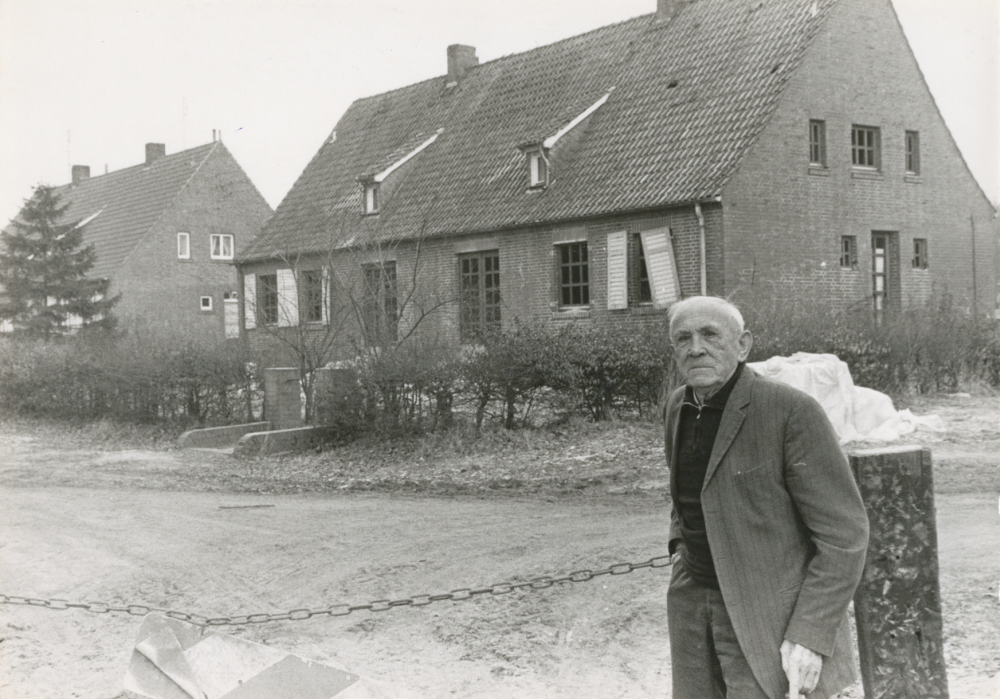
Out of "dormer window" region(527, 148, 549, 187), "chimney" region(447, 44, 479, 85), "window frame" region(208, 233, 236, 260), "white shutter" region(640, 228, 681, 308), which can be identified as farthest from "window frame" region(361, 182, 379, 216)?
"window frame" region(208, 233, 236, 260)

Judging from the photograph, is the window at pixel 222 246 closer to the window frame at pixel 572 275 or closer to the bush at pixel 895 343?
the window frame at pixel 572 275

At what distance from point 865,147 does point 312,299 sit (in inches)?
572

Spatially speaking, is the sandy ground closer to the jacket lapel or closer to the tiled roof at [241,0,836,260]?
the jacket lapel

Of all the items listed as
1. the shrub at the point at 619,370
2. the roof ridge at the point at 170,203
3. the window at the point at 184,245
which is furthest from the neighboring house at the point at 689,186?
the window at the point at 184,245

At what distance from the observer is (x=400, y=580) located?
27.8 ft

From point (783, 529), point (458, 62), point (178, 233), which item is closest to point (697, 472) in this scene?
point (783, 529)

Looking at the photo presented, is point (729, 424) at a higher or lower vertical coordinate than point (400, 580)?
higher

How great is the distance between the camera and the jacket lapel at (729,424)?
3.44 meters

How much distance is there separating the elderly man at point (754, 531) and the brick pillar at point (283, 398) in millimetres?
15534

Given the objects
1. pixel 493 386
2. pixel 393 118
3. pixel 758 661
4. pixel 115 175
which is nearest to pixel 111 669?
pixel 758 661

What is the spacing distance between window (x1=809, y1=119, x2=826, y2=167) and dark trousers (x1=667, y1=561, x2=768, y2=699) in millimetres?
23112

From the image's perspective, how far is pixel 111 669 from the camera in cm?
668

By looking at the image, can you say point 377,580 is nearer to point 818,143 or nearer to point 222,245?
point 818,143

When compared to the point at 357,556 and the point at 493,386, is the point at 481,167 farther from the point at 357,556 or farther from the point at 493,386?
the point at 357,556
